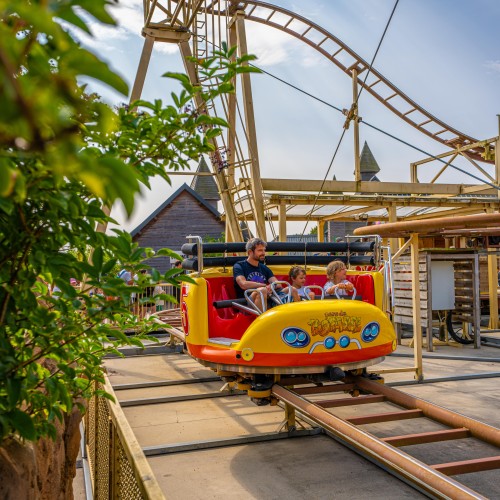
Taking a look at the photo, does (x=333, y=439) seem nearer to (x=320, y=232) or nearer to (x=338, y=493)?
(x=338, y=493)

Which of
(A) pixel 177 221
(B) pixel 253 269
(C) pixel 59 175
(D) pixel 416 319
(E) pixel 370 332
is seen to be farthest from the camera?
(A) pixel 177 221

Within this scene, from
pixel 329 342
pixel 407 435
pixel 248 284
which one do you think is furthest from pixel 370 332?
pixel 248 284

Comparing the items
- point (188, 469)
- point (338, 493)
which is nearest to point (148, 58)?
point (188, 469)

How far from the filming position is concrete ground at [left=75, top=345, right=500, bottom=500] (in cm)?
392

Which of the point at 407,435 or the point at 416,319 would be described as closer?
the point at 407,435

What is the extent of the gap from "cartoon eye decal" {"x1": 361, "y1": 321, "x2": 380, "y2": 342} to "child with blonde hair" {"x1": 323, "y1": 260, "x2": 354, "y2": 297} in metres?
0.93

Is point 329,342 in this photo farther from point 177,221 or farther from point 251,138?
point 177,221

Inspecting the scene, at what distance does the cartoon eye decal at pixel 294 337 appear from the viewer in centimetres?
453

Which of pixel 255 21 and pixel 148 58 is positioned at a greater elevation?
pixel 255 21

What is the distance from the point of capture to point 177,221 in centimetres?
3023

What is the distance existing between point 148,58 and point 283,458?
7451 millimetres

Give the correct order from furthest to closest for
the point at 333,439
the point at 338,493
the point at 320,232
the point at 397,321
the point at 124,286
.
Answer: the point at 320,232 < the point at 397,321 < the point at 333,439 < the point at 338,493 < the point at 124,286

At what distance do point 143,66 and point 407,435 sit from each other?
7.99m

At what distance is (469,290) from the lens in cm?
1020
